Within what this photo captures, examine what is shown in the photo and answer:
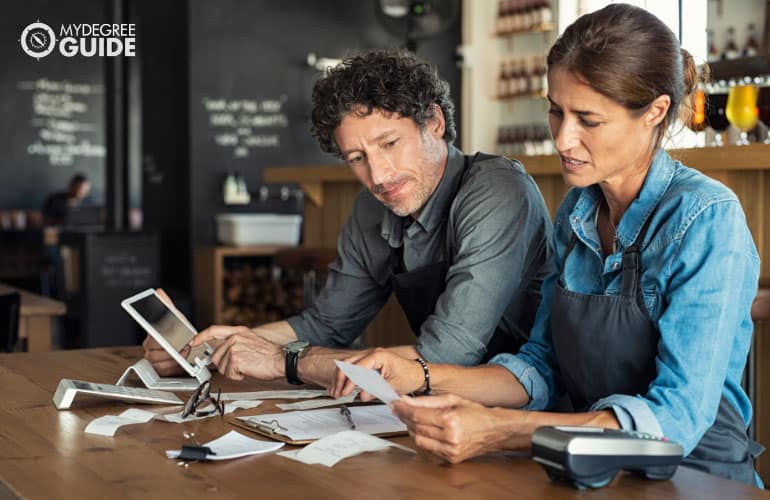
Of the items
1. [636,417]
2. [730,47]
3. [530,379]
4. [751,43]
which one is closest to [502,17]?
[730,47]

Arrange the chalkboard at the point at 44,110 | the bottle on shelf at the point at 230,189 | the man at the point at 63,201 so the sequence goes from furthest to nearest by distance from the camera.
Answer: the chalkboard at the point at 44,110
the man at the point at 63,201
the bottle on shelf at the point at 230,189

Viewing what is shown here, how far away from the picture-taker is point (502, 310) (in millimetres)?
2184

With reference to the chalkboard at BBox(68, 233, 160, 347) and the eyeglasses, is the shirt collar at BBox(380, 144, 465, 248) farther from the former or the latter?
the chalkboard at BBox(68, 233, 160, 347)

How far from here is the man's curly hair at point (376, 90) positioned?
7.32 ft

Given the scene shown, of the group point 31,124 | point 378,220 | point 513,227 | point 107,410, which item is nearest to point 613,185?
point 513,227

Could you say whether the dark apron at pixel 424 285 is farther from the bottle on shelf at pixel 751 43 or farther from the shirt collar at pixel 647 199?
the bottle on shelf at pixel 751 43

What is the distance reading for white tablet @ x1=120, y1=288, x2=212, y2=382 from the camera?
6.88 ft

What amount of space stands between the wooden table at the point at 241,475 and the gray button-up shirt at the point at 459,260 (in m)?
0.53

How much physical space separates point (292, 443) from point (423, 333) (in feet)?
1.97

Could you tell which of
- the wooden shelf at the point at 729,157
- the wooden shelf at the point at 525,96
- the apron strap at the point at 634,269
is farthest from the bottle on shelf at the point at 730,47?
the apron strap at the point at 634,269

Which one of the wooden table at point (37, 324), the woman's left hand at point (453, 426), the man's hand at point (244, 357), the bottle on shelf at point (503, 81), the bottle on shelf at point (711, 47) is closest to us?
the woman's left hand at point (453, 426)

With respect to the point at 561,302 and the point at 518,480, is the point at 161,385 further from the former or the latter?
the point at 518,480

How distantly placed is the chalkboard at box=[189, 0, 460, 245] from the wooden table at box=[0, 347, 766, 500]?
5.81m

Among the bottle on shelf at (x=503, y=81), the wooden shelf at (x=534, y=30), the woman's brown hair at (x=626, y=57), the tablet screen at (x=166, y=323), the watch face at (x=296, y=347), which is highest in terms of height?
the wooden shelf at (x=534, y=30)
